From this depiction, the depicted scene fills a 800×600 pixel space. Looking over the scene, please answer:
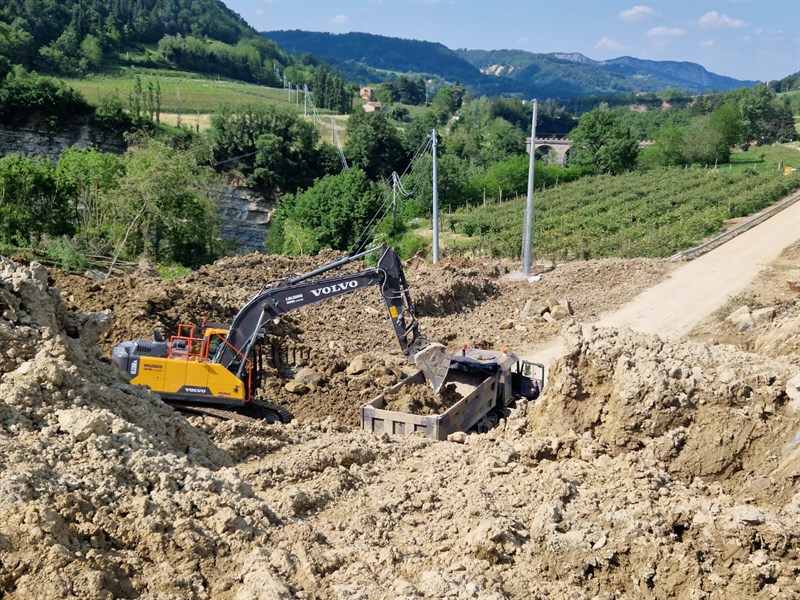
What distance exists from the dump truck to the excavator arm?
43 cm

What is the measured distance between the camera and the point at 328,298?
1192 cm

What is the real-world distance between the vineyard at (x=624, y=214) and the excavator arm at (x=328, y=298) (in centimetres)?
1646

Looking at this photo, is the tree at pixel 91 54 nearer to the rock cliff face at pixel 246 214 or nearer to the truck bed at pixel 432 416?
the rock cliff face at pixel 246 214

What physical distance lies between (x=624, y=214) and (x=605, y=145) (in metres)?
22.8

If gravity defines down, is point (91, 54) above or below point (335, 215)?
above

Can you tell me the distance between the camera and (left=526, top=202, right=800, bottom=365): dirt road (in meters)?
19.0

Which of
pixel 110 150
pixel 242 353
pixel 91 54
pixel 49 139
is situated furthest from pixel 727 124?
pixel 242 353

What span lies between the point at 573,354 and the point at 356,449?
305cm

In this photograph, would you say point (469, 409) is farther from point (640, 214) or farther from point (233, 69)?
point (233, 69)

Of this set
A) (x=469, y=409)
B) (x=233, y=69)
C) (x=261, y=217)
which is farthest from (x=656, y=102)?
(x=469, y=409)

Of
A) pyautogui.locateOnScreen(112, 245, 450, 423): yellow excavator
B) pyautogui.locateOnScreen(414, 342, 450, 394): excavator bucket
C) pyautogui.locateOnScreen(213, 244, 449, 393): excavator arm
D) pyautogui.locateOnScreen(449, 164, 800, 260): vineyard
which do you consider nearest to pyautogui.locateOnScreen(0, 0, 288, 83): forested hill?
pyautogui.locateOnScreen(449, 164, 800, 260): vineyard

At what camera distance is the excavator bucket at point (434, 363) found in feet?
39.4

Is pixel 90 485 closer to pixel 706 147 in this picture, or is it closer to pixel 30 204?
pixel 30 204

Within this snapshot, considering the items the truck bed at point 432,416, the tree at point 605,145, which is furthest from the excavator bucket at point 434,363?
the tree at point 605,145
